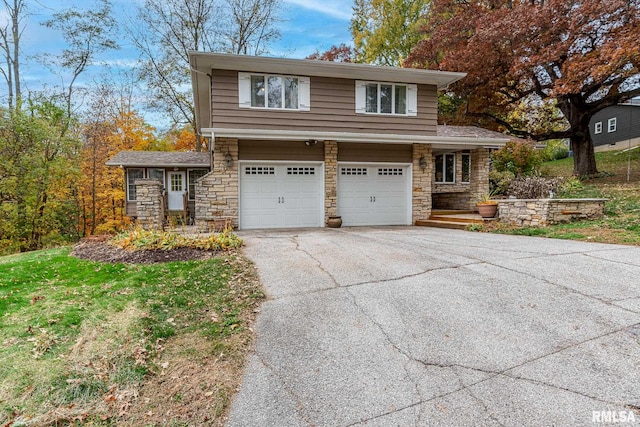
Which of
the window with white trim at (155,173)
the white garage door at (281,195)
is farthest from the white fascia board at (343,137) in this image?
the window with white trim at (155,173)

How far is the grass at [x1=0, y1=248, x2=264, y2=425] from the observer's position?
2.45 meters

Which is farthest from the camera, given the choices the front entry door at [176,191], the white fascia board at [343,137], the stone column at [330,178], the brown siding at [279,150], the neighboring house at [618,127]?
the neighboring house at [618,127]

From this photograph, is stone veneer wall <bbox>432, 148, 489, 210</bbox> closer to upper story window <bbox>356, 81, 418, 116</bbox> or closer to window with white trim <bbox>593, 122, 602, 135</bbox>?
upper story window <bbox>356, 81, 418, 116</bbox>

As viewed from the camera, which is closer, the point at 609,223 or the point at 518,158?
the point at 609,223

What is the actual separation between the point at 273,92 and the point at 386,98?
3716 millimetres

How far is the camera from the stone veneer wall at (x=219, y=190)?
32.1 ft

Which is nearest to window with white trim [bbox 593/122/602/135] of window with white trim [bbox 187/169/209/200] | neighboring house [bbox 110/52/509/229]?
neighboring house [bbox 110/52/509/229]

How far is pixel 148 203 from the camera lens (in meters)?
9.16

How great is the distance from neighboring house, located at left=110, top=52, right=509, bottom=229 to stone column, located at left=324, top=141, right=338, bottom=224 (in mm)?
32

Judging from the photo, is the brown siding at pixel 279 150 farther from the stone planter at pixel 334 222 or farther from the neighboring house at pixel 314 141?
the stone planter at pixel 334 222

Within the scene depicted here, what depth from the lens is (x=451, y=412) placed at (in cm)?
221

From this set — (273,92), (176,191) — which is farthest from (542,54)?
(176,191)

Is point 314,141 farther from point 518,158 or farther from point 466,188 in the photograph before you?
point 518,158

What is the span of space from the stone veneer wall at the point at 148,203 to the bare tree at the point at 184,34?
468 inches
